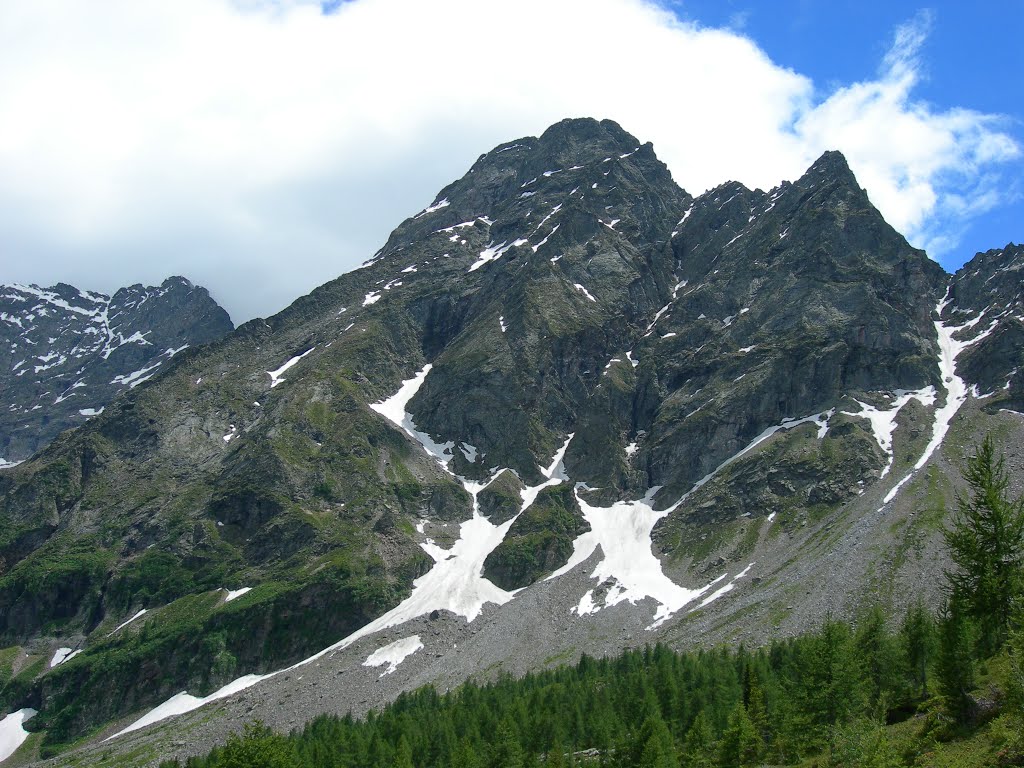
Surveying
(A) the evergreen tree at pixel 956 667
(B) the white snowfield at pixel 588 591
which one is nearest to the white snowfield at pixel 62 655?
(B) the white snowfield at pixel 588 591

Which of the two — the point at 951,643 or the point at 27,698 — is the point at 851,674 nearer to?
the point at 951,643

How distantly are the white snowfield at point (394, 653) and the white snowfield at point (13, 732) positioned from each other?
6698 cm

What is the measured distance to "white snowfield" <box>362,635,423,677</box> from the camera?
146m

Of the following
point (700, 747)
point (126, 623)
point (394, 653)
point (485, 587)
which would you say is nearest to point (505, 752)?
point (700, 747)

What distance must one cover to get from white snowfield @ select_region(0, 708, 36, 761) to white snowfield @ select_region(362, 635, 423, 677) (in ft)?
220

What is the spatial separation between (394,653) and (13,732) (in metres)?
74.0

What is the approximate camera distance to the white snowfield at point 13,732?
150m

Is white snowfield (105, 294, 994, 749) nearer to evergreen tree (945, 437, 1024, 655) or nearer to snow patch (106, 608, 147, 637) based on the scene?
snow patch (106, 608, 147, 637)

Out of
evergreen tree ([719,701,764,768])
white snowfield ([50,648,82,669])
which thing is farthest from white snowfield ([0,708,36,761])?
evergreen tree ([719,701,764,768])

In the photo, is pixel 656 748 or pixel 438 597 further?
pixel 438 597

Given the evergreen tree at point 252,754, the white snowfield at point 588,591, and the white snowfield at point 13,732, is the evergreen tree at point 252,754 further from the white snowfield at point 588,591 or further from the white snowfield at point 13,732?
the white snowfield at point 13,732

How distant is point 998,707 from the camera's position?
38.2 metres

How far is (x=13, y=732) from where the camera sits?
153375mm

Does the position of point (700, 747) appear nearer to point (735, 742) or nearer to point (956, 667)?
point (735, 742)
